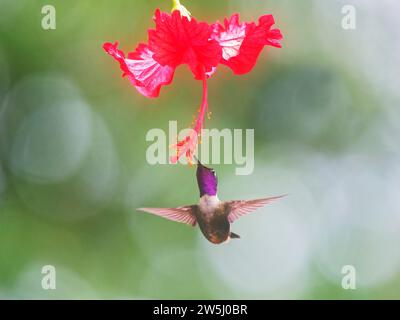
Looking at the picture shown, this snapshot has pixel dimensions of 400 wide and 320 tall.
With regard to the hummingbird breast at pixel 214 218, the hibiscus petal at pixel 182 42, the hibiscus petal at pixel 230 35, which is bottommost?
the hummingbird breast at pixel 214 218

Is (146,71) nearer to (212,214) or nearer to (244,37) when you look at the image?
(244,37)

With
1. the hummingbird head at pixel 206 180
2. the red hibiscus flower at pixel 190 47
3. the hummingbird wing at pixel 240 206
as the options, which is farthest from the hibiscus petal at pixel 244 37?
the hummingbird wing at pixel 240 206

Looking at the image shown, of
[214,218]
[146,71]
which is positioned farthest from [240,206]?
[146,71]

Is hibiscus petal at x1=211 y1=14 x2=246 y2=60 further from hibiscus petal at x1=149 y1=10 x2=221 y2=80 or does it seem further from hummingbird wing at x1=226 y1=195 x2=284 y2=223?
hummingbird wing at x1=226 y1=195 x2=284 y2=223

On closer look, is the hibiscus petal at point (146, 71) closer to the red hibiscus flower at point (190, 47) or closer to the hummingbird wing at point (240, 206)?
the red hibiscus flower at point (190, 47)

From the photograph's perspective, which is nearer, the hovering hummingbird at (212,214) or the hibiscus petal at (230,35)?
the hibiscus petal at (230,35)

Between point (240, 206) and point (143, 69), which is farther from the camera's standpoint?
point (240, 206)

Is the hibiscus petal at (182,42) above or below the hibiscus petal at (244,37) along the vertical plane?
below

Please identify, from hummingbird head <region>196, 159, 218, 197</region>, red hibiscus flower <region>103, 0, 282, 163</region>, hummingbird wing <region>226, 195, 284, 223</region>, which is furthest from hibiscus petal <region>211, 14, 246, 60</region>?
hummingbird wing <region>226, 195, 284, 223</region>
